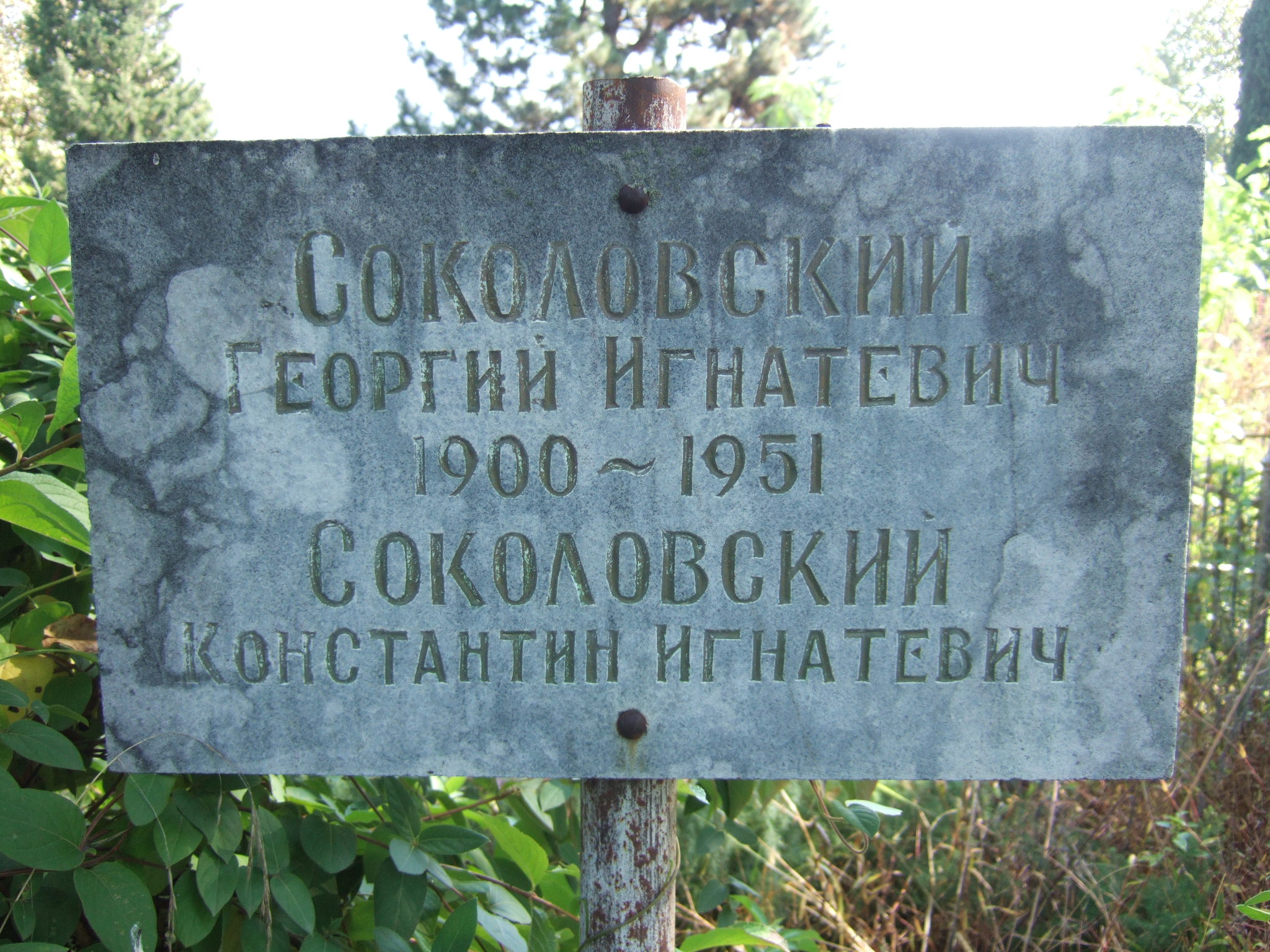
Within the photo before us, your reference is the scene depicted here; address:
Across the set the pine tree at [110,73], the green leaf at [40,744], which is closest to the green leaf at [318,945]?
the green leaf at [40,744]

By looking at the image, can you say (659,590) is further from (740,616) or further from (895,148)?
(895,148)

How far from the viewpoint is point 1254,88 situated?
462 inches

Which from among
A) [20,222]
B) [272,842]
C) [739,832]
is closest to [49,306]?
[20,222]

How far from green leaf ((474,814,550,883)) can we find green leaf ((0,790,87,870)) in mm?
686

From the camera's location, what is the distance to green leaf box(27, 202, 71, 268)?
63.1 inches

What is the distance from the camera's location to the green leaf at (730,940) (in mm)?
1584

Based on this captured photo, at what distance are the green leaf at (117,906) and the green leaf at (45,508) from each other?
495mm

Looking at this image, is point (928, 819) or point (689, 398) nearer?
point (689, 398)

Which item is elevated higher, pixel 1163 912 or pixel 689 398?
pixel 689 398

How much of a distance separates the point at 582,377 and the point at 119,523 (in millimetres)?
740

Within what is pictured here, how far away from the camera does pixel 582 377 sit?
1.31 m

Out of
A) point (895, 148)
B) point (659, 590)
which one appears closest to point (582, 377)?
point (659, 590)

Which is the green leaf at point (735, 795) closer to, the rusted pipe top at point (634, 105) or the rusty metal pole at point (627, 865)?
the rusty metal pole at point (627, 865)

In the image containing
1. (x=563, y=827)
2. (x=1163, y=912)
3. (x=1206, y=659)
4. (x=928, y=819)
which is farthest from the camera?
(x=1206, y=659)
